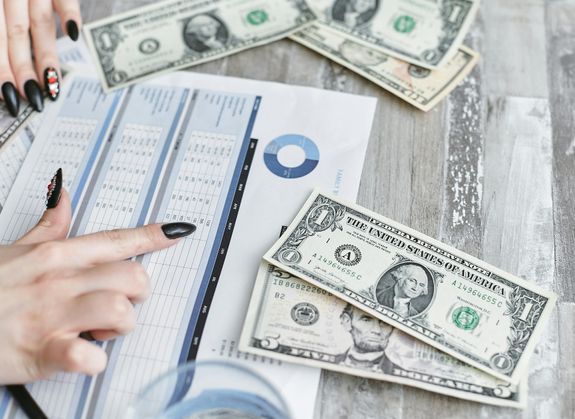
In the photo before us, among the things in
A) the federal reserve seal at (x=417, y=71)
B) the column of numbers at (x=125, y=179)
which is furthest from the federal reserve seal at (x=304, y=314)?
the federal reserve seal at (x=417, y=71)

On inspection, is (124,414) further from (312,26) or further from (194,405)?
(312,26)

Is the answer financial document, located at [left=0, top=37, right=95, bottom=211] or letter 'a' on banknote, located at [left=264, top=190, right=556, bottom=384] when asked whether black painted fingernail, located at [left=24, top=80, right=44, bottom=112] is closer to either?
financial document, located at [left=0, top=37, right=95, bottom=211]

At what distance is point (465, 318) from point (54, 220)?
0.43 m

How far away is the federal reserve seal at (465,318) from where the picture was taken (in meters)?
0.66

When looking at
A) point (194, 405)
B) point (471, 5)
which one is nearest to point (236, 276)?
point (194, 405)

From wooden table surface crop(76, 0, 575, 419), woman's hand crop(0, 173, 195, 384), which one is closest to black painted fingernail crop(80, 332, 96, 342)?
woman's hand crop(0, 173, 195, 384)

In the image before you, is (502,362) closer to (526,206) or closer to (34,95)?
(526,206)

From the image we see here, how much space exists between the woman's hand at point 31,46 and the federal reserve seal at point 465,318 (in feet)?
1.80

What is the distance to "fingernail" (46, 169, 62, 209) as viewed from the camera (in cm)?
73

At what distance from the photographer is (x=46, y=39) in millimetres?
880

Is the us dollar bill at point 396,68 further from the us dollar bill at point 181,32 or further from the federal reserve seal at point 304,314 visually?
the federal reserve seal at point 304,314

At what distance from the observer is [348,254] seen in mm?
708

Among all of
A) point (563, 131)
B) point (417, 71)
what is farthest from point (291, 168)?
point (563, 131)

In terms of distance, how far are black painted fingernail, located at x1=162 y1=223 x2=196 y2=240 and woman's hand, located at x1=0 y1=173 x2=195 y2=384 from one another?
0.09 feet
